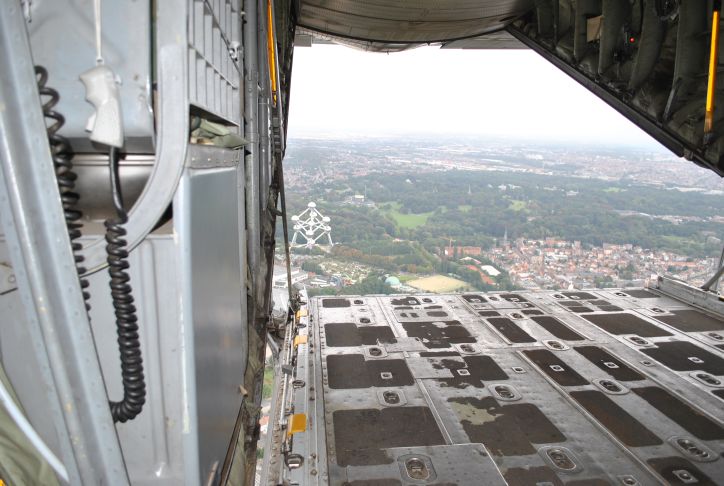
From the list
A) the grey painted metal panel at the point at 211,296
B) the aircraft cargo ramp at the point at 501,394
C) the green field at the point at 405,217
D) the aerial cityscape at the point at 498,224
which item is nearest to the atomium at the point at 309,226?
the aerial cityscape at the point at 498,224

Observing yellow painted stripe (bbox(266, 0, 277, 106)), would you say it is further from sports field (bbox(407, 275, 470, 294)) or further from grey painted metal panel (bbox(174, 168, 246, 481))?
sports field (bbox(407, 275, 470, 294))

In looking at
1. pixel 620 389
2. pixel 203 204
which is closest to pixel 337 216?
pixel 620 389

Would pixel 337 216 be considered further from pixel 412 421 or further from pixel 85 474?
pixel 85 474

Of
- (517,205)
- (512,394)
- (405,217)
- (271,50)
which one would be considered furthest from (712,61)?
(517,205)

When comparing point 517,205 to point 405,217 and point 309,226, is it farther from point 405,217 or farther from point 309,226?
point 309,226

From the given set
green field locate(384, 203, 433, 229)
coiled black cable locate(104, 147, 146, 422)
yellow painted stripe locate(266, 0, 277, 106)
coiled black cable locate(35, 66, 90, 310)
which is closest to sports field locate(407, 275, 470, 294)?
green field locate(384, 203, 433, 229)

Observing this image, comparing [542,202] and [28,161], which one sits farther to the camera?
[542,202]

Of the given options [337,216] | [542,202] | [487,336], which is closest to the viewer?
[487,336]
